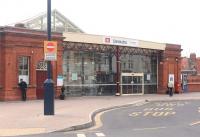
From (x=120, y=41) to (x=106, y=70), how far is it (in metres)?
2.89

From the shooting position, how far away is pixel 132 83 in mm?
51531

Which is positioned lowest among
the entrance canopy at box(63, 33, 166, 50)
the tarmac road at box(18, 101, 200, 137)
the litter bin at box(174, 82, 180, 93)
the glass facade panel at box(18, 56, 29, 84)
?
the tarmac road at box(18, 101, 200, 137)

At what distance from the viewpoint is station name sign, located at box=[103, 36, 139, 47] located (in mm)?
46312

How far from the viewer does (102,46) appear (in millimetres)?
47688

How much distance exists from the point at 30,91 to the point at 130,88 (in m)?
14.3

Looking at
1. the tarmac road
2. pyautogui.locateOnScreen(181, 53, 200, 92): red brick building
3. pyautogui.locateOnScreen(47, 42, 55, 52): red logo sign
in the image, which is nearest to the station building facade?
pyautogui.locateOnScreen(181, 53, 200, 92): red brick building

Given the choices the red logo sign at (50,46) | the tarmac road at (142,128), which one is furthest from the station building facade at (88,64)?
the tarmac road at (142,128)

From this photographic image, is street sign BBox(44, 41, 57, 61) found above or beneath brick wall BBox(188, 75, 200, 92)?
above

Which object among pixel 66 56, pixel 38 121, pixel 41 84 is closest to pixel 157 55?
pixel 66 56

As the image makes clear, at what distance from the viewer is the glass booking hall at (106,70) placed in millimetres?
44938

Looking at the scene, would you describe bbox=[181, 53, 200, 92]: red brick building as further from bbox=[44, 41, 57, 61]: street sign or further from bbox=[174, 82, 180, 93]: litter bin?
bbox=[44, 41, 57, 61]: street sign

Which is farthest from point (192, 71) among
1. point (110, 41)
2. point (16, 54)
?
point (16, 54)

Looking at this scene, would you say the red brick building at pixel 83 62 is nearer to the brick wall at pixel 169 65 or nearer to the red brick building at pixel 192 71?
the brick wall at pixel 169 65

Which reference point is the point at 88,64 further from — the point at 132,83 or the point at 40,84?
the point at 40,84
